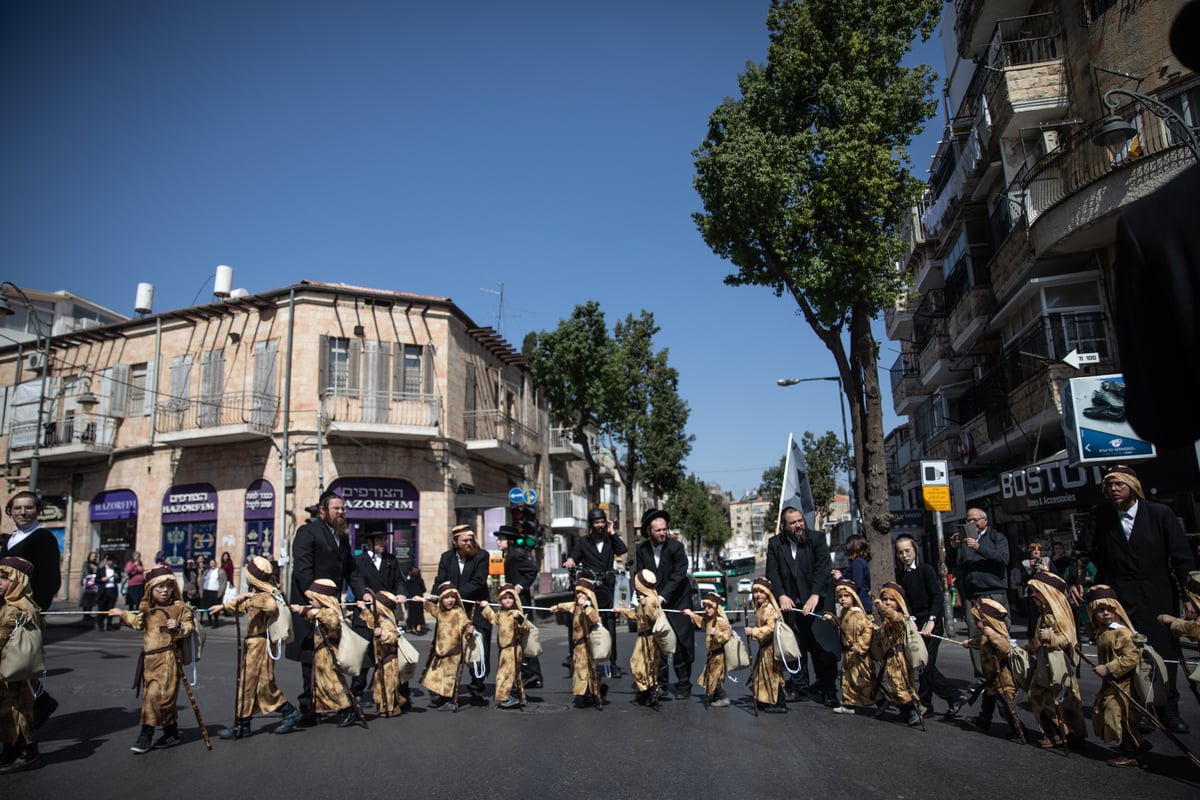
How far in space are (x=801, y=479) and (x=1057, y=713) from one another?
34.2 feet

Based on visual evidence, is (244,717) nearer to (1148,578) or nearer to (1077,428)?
(1148,578)

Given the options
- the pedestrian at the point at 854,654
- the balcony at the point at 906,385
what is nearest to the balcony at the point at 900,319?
the balcony at the point at 906,385

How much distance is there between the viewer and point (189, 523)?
85.0 feet

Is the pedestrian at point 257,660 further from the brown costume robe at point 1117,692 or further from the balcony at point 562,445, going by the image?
the balcony at point 562,445

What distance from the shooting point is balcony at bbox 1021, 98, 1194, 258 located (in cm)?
1527

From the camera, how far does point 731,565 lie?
156ft

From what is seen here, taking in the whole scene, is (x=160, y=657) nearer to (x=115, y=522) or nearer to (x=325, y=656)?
(x=325, y=656)

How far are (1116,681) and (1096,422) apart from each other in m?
12.3

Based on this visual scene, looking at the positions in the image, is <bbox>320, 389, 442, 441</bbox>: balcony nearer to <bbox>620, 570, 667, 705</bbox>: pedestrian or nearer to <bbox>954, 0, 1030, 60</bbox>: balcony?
<bbox>620, 570, 667, 705</bbox>: pedestrian

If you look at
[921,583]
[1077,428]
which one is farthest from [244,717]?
[1077,428]

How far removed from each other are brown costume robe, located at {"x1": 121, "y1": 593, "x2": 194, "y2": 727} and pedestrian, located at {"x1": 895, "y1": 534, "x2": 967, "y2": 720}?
6.48 metres

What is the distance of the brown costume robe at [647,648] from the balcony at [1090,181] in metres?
13.0

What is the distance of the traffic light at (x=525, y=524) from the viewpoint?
54.3 ft

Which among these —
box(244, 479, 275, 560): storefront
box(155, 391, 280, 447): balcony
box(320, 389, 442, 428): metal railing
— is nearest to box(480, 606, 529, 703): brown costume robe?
box(320, 389, 442, 428): metal railing
